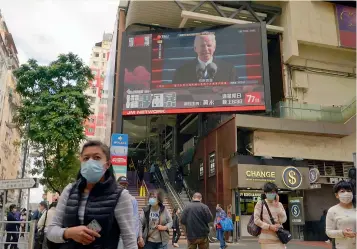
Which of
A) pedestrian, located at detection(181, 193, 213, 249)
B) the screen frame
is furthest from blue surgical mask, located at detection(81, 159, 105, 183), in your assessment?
the screen frame

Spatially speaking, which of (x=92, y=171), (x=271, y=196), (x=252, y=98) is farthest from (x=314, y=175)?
(x=92, y=171)

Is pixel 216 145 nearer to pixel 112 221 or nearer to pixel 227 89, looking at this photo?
pixel 227 89

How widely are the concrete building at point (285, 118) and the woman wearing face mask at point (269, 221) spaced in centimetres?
1226

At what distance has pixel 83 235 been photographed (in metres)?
2.04

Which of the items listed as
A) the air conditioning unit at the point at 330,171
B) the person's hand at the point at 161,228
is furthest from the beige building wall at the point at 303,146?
the person's hand at the point at 161,228

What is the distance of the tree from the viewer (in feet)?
62.4

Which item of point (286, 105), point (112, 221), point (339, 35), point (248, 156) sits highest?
point (339, 35)

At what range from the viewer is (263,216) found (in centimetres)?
458

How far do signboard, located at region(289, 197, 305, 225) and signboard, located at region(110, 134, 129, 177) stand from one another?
10124 millimetres

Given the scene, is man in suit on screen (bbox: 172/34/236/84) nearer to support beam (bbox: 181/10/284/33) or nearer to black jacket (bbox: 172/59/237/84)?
black jacket (bbox: 172/59/237/84)

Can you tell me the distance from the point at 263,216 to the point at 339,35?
20485 millimetres

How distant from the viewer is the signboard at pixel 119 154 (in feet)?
33.5

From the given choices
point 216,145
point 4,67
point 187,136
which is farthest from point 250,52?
point 4,67

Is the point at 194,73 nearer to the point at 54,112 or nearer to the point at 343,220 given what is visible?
the point at 54,112
